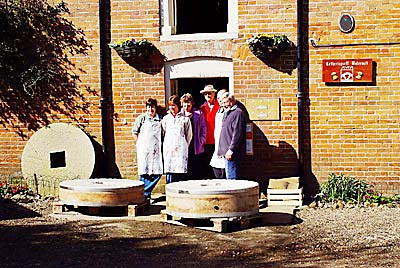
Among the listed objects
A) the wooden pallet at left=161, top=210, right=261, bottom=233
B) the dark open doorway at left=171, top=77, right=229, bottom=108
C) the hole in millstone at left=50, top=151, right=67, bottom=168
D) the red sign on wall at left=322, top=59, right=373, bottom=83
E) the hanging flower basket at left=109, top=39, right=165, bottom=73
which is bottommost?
the wooden pallet at left=161, top=210, right=261, bottom=233

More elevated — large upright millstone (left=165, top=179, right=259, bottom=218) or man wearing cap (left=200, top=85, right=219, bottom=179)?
man wearing cap (left=200, top=85, right=219, bottom=179)

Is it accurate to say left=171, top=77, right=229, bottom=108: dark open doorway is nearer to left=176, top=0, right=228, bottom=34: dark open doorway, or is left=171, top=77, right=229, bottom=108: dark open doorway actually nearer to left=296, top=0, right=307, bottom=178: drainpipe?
left=176, top=0, right=228, bottom=34: dark open doorway

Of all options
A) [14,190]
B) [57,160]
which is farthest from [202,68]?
[14,190]

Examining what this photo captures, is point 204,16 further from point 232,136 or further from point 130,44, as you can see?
point 232,136

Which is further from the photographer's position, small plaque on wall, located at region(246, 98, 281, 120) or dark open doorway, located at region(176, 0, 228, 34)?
dark open doorway, located at region(176, 0, 228, 34)

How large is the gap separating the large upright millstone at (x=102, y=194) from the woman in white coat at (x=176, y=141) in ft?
2.38

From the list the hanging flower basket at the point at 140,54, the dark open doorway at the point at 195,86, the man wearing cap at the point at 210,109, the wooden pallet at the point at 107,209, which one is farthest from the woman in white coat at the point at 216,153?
the dark open doorway at the point at 195,86

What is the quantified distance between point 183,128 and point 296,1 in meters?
2.72

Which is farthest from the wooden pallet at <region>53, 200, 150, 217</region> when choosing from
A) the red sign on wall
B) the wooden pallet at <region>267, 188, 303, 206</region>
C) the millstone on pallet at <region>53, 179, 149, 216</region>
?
the red sign on wall

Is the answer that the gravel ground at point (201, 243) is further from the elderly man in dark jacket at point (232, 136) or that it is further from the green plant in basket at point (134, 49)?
the green plant in basket at point (134, 49)

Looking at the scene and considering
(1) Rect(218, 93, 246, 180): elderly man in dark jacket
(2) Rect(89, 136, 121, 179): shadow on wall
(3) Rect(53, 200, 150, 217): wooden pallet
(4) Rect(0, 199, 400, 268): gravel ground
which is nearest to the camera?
(4) Rect(0, 199, 400, 268): gravel ground

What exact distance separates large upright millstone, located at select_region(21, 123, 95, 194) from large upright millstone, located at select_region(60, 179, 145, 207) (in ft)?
4.82

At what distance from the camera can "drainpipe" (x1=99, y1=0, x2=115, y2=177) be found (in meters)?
12.1

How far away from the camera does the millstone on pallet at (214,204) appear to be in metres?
9.27
